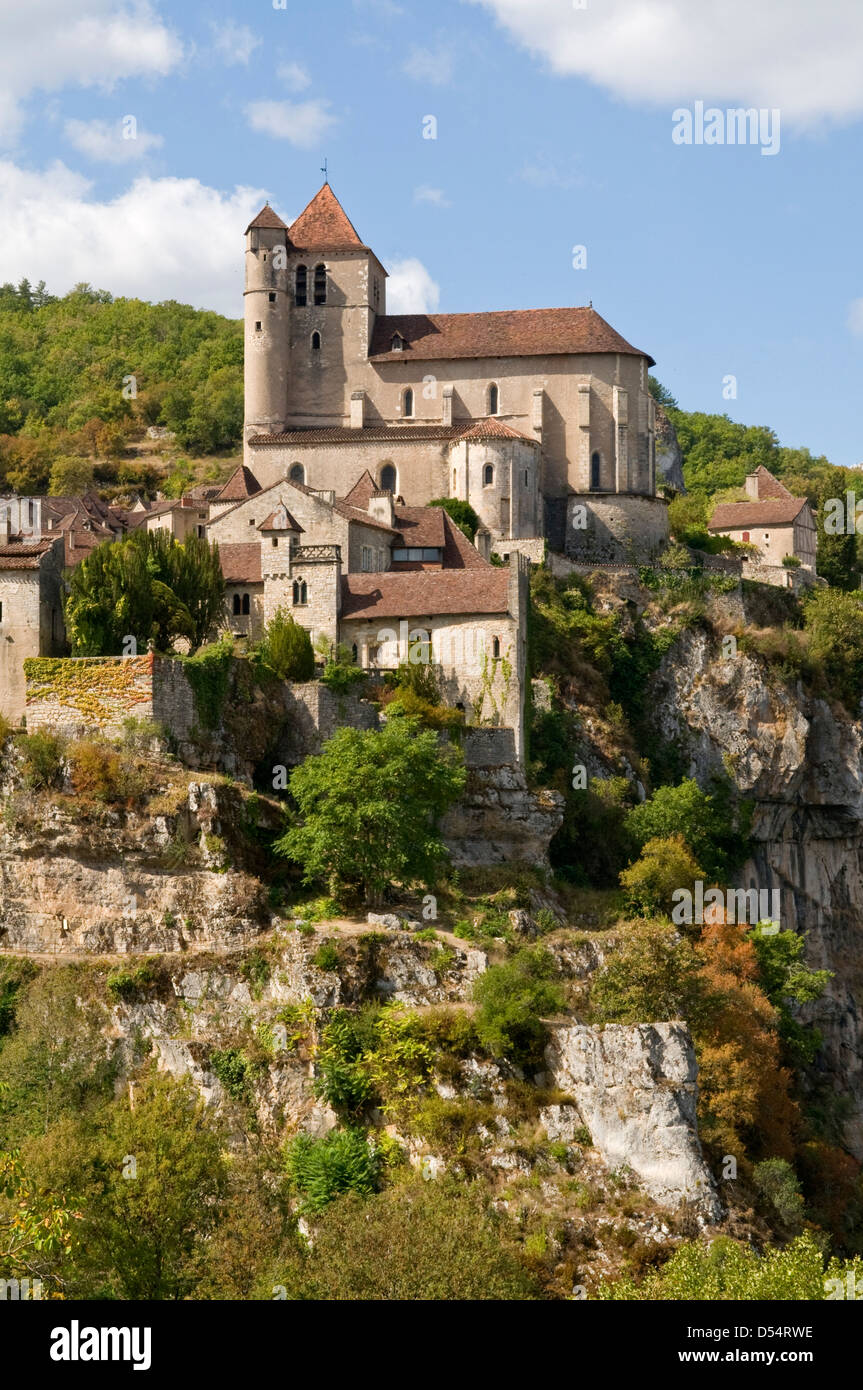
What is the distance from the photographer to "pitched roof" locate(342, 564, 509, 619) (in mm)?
59719

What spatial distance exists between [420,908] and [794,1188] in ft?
41.5

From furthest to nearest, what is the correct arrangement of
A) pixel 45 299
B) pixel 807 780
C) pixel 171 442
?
pixel 45 299 → pixel 171 442 → pixel 807 780

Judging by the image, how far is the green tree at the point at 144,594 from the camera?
54344 millimetres

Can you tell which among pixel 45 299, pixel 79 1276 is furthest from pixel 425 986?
pixel 45 299

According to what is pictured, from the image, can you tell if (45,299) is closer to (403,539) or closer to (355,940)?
(403,539)

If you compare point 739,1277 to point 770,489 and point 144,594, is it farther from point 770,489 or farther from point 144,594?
point 770,489

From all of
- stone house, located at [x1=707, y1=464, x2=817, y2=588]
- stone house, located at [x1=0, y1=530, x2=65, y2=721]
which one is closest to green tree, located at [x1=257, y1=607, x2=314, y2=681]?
stone house, located at [x1=0, y1=530, x2=65, y2=721]

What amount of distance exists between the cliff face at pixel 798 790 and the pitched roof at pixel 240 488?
18221 millimetres

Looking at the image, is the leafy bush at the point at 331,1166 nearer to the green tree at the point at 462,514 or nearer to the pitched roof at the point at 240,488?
the green tree at the point at 462,514

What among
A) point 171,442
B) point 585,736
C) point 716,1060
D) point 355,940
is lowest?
Result: point 716,1060

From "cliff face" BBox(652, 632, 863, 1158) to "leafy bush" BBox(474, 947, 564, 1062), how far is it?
83.0 feet

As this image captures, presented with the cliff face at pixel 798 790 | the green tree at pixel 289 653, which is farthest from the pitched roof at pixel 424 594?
the cliff face at pixel 798 790

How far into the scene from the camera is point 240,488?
74312mm
